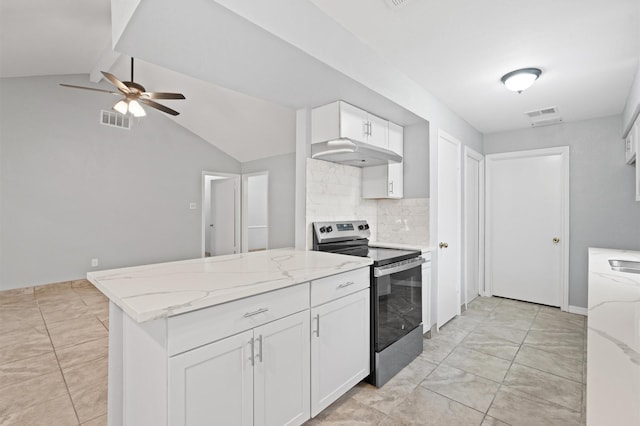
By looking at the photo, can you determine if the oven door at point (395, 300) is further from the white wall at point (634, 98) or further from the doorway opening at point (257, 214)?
the doorway opening at point (257, 214)

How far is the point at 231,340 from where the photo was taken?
134 centimetres

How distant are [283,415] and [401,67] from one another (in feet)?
8.57

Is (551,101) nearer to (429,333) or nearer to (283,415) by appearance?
(429,333)

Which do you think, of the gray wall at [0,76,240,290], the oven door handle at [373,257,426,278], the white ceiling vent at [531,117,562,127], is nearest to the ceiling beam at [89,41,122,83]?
the gray wall at [0,76,240,290]

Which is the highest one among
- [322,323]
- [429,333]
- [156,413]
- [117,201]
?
[117,201]

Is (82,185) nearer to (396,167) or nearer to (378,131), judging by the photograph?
(378,131)

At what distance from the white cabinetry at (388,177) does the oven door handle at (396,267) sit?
2.60ft

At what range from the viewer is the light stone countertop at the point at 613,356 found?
61cm

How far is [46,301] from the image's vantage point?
4.10m

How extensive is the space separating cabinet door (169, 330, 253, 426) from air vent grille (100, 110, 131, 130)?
5.37 metres

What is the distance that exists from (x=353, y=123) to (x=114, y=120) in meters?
4.65

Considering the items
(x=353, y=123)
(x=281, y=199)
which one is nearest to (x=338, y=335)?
(x=353, y=123)

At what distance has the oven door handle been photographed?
87.2 inches

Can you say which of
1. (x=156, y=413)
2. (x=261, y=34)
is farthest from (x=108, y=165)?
(x=156, y=413)
